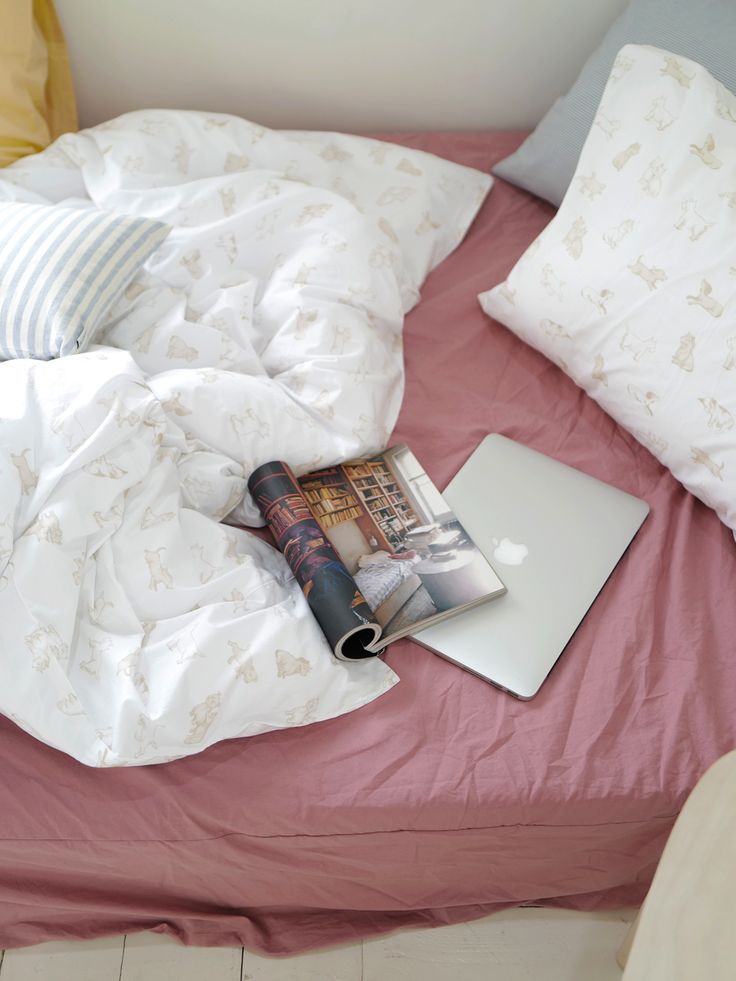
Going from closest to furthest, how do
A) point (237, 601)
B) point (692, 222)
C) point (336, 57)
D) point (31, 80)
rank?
point (237, 601), point (692, 222), point (31, 80), point (336, 57)

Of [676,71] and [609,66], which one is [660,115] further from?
[609,66]

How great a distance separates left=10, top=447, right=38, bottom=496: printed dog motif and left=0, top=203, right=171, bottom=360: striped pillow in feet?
0.59

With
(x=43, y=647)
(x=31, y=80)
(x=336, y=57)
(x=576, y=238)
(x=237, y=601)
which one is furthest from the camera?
(x=336, y=57)

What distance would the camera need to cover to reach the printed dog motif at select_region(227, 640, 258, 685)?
878 mm

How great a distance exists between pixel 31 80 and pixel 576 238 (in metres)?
0.85

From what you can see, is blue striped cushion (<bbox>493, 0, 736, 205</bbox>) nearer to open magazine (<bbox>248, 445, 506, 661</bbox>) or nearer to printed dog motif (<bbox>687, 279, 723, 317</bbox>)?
printed dog motif (<bbox>687, 279, 723, 317</bbox>)

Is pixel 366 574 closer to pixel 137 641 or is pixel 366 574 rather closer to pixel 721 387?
pixel 137 641

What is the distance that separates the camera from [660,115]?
3.54 feet

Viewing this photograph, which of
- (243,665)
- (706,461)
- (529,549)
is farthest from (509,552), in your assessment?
(243,665)

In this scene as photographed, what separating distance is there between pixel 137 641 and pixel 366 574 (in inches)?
11.1

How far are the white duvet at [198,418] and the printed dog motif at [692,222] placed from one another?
393mm

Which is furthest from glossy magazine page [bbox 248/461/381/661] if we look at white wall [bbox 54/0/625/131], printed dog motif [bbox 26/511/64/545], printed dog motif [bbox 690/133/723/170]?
white wall [bbox 54/0/625/131]

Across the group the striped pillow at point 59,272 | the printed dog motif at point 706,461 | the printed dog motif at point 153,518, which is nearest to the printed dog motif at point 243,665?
the printed dog motif at point 153,518

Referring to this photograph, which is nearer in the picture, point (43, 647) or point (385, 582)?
point (43, 647)
